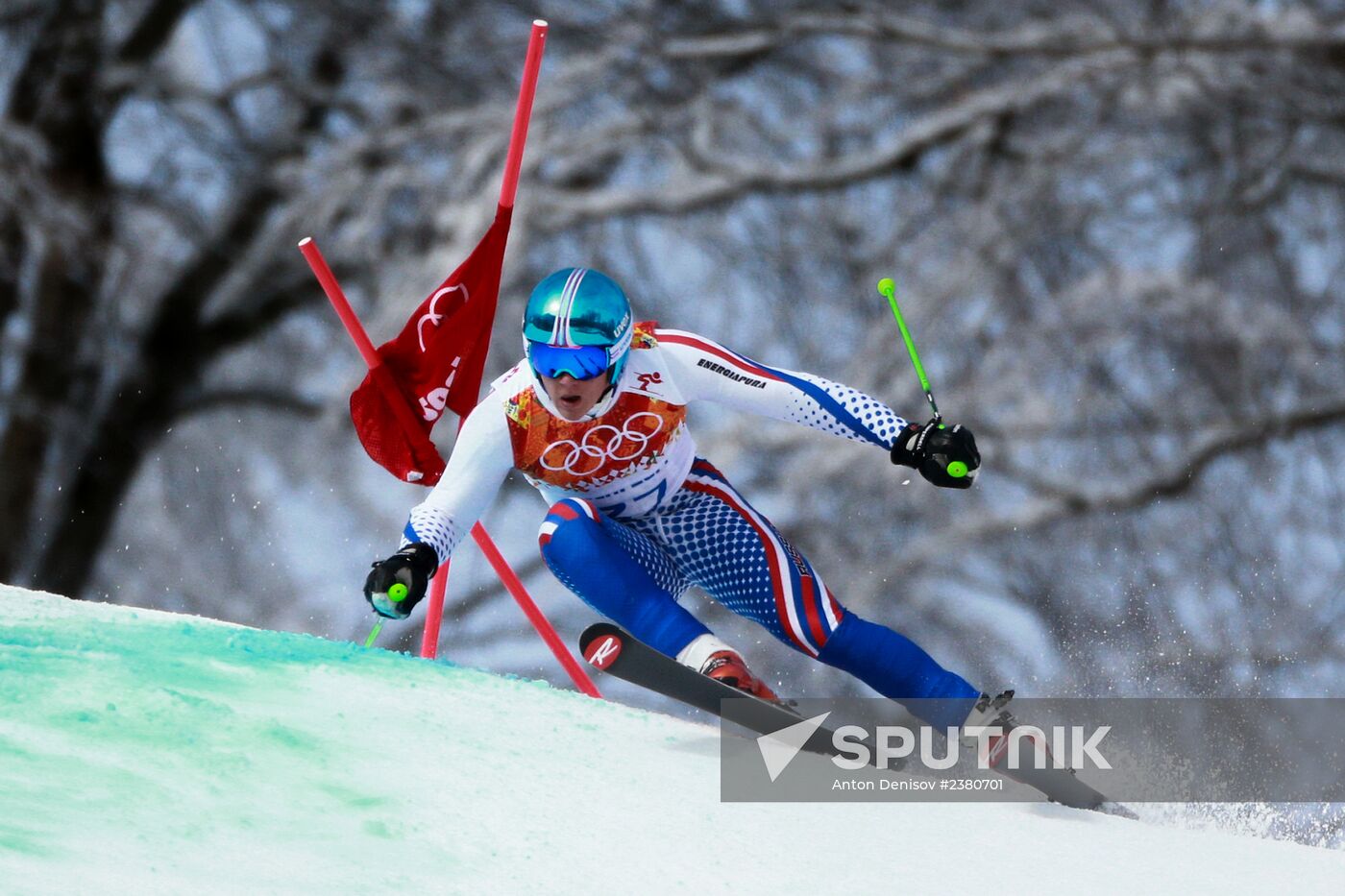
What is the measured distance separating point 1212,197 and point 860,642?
11323 mm

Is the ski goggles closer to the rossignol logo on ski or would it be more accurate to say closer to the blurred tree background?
the rossignol logo on ski

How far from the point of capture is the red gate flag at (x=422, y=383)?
436 centimetres

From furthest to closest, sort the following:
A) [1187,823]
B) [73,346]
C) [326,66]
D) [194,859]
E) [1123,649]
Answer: [326,66] < [73,346] < [1123,649] < [1187,823] < [194,859]

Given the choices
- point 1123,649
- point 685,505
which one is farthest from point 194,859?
point 1123,649

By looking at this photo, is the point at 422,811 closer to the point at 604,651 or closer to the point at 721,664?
the point at 604,651

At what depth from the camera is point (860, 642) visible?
3.82 meters

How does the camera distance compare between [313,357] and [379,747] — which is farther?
[313,357]

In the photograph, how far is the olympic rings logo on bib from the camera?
3760 mm

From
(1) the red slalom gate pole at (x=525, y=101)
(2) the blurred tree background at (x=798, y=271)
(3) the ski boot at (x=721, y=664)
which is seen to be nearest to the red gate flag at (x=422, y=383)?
(1) the red slalom gate pole at (x=525, y=101)

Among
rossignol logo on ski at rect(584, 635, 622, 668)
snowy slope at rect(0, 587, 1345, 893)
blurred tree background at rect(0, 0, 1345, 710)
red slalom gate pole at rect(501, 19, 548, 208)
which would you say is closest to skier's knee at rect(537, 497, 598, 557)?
rossignol logo on ski at rect(584, 635, 622, 668)

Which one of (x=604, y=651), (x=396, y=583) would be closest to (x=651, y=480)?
(x=604, y=651)

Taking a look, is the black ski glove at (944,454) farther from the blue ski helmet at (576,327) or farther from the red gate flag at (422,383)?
the red gate flag at (422,383)

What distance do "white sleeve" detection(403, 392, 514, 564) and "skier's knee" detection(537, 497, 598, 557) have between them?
16cm

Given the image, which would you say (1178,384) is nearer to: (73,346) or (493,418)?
(73,346)
